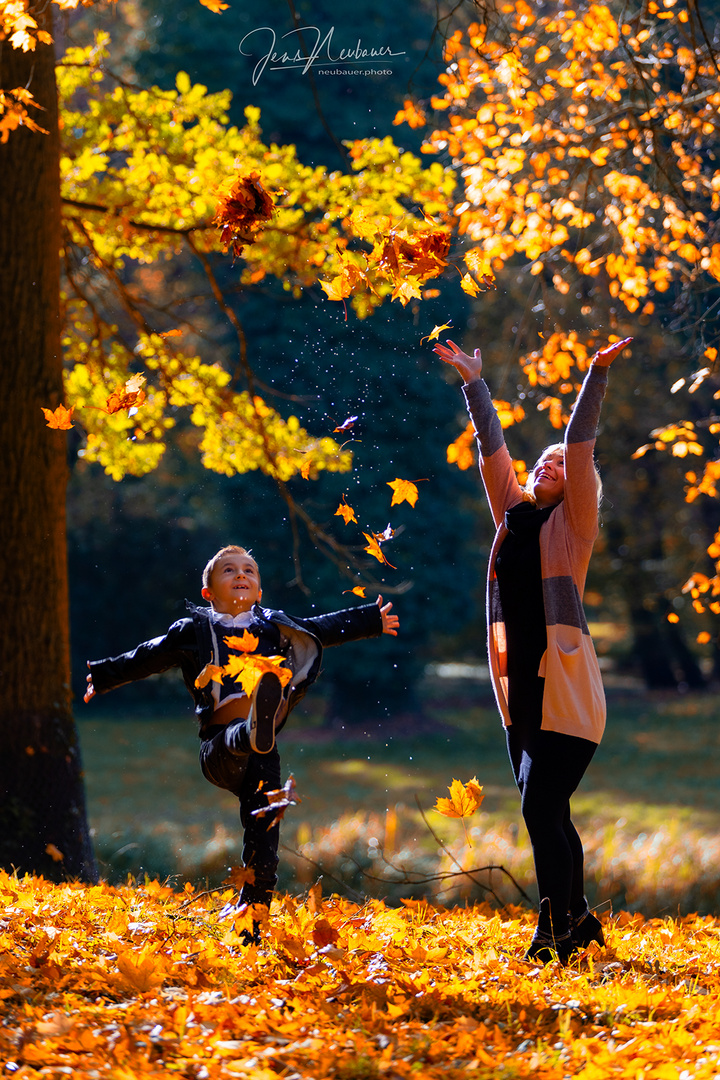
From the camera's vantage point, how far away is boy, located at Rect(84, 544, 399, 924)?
12.0 ft

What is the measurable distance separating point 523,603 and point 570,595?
7.2 inches

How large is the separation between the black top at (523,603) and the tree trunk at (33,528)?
251 cm

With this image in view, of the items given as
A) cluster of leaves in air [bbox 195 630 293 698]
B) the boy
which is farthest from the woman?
cluster of leaves in air [bbox 195 630 293 698]

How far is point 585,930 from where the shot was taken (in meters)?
3.64

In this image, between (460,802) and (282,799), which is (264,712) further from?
(460,802)

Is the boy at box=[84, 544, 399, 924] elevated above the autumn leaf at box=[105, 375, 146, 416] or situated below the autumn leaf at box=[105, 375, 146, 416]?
below

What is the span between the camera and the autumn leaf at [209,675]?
356cm

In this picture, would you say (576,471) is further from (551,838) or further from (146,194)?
(146,194)

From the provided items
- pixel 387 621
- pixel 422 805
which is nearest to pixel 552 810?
pixel 387 621

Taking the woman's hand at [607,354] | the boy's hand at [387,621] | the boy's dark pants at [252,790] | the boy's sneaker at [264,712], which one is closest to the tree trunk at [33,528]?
the boy's dark pants at [252,790]

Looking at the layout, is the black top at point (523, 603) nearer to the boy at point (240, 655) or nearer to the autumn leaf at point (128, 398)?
the boy at point (240, 655)

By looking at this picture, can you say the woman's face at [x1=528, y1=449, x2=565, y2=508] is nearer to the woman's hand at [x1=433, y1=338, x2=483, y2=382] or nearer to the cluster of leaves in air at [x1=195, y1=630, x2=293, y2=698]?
the woman's hand at [x1=433, y1=338, x2=483, y2=382]

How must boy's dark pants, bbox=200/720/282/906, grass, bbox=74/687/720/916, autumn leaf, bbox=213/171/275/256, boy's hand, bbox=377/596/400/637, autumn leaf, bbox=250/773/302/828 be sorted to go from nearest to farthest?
autumn leaf, bbox=250/773/302/828, boy's dark pants, bbox=200/720/282/906, boy's hand, bbox=377/596/400/637, autumn leaf, bbox=213/171/275/256, grass, bbox=74/687/720/916

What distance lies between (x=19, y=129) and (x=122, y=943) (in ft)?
12.8
